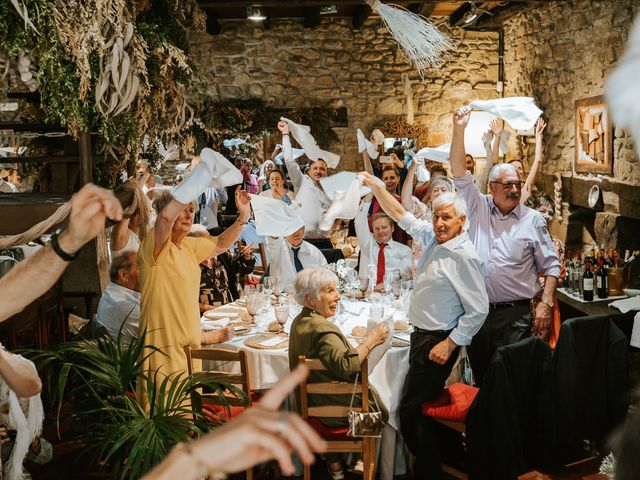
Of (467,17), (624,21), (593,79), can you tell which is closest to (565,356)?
(624,21)

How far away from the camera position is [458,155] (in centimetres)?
384

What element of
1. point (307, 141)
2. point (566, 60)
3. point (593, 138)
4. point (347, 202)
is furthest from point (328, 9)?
point (347, 202)

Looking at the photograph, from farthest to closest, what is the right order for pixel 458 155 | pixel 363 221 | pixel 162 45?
pixel 363 221 < pixel 458 155 < pixel 162 45

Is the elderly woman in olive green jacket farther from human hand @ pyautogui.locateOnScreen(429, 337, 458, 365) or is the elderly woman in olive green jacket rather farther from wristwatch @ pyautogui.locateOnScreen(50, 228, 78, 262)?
wristwatch @ pyautogui.locateOnScreen(50, 228, 78, 262)

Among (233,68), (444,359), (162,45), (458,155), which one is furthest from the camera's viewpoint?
(233,68)

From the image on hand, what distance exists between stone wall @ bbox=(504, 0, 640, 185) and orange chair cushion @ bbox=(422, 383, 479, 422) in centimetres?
324

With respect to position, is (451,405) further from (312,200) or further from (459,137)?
(312,200)

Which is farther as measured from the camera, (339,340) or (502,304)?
(502,304)

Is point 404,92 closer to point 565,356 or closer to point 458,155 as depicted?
point 458,155

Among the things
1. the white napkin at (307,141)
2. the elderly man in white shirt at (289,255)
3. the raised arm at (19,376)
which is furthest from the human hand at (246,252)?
the raised arm at (19,376)

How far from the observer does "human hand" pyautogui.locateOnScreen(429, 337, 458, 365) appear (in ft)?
11.0

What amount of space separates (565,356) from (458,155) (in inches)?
49.2

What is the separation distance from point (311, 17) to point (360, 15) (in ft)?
2.35

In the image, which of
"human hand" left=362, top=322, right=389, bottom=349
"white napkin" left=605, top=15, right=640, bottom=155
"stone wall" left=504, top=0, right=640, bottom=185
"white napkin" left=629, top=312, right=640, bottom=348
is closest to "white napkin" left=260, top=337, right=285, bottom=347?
"human hand" left=362, top=322, right=389, bottom=349
